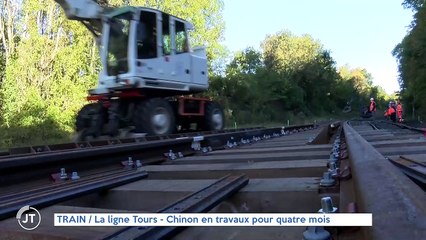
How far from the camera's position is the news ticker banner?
54.9 inches

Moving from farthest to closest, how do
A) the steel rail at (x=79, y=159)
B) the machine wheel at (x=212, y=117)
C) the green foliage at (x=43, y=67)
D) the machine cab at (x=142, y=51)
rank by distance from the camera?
the green foliage at (x=43, y=67)
the machine wheel at (x=212, y=117)
the machine cab at (x=142, y=51)
the steel rail at (x=79, y=159)

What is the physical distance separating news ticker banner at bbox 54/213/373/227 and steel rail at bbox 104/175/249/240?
0.04 m

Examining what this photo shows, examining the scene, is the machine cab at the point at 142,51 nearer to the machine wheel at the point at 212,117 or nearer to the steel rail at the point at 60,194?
the machine wheel at the point at 212,117

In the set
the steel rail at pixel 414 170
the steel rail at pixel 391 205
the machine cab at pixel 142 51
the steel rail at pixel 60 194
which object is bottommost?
the steel rail at pixel 60 194

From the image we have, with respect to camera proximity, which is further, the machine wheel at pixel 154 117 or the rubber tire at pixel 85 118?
the rubber tire at pixel 85 118

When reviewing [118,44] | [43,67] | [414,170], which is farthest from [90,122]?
[43,67]

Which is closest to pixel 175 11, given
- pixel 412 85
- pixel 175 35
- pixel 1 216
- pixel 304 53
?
pixel 175 35

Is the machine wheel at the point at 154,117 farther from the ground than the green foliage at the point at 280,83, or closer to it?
closer to it

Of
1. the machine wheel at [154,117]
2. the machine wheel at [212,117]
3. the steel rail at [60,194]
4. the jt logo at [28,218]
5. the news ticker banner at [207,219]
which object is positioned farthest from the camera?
the machine wheel at [212,117]

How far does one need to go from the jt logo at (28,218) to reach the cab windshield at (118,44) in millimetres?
6895

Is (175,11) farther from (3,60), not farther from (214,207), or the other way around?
(214,207)

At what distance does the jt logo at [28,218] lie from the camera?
190 cm

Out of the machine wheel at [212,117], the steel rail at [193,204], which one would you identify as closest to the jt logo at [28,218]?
the steel rail at [193,204]

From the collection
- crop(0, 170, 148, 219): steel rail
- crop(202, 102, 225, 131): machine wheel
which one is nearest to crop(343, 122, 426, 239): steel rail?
crop(0, 170, 148, 219): steel rail
